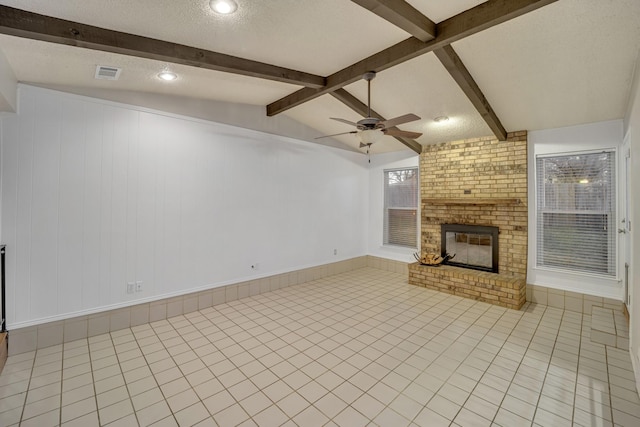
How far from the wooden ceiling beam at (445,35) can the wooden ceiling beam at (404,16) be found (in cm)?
11

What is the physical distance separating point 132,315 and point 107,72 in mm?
2797

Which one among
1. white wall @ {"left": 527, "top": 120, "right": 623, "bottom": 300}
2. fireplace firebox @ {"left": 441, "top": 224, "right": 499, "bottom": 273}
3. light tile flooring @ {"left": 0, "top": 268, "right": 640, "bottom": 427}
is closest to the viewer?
light tile flooring @ {"left": 0, "top": 268, "right": 640, "bottom": 427}

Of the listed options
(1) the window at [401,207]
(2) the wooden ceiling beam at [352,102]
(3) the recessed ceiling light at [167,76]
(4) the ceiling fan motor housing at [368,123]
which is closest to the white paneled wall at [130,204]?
(3) the recessed ceiling light at [167,76]

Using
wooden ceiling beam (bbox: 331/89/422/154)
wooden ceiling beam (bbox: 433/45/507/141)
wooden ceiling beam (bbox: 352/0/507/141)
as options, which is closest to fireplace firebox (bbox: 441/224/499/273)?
wooden ceiling beam (bbox: 352/0/507/141)

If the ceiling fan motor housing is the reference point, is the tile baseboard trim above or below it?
below

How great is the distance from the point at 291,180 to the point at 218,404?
3.75 m

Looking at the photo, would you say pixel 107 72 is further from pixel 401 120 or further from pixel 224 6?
pixel 401 120

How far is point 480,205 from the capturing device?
5.09 m

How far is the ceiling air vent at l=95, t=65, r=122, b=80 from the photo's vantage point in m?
2.85

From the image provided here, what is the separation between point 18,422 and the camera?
79.3 inches

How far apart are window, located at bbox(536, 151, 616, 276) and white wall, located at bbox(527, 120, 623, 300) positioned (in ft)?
0.29

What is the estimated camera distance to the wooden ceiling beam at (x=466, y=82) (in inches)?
112

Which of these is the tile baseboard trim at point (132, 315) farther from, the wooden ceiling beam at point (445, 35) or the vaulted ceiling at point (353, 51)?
the wooden ceiling beam at point (445, 35)

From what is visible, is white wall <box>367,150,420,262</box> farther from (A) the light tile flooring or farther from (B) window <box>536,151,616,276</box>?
(A) the light tile flooring
